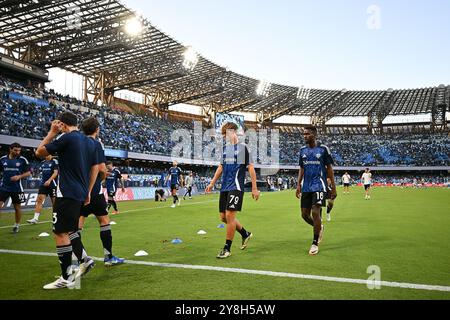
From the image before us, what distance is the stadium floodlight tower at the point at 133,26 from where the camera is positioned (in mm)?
32559

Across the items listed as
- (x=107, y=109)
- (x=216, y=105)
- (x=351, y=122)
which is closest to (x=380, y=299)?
(x=107, y=109)

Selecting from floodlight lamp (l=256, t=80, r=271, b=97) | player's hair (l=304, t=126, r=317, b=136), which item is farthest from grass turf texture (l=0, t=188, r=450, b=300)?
floodlight lamp (l=256, t=80, r=271, b=97)

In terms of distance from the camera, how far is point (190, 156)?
158ft

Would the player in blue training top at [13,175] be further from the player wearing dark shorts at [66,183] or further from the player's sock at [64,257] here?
the player's sock at [64,257]

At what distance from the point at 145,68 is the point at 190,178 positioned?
23.1 metres

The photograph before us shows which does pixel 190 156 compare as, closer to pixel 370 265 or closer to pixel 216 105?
pixel 216 105

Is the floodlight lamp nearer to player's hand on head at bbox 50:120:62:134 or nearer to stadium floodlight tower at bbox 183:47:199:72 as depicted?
stadium floodlight tower at bbox 183:47:199:72

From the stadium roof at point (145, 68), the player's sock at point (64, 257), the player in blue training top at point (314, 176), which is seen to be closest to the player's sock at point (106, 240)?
the player's sock at point (64, 257)

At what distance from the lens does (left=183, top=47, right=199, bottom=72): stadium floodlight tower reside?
43225mm

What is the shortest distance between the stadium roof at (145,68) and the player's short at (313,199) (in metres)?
29.1

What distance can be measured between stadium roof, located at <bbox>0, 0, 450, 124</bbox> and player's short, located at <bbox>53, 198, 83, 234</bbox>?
2915 cm

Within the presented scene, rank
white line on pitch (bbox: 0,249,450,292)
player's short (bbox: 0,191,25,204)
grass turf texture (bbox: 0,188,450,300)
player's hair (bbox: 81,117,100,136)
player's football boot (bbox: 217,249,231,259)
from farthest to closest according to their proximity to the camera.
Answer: player's short (bbox: 0,191,25,204)
player's football boot (bbox: 217,249,231,259)
player's hair (bbox: 81,117,100,136)
white line on pitch (bbox: 0,249,450,292)
grass turf texture (bbox: 0,188,450,300)
